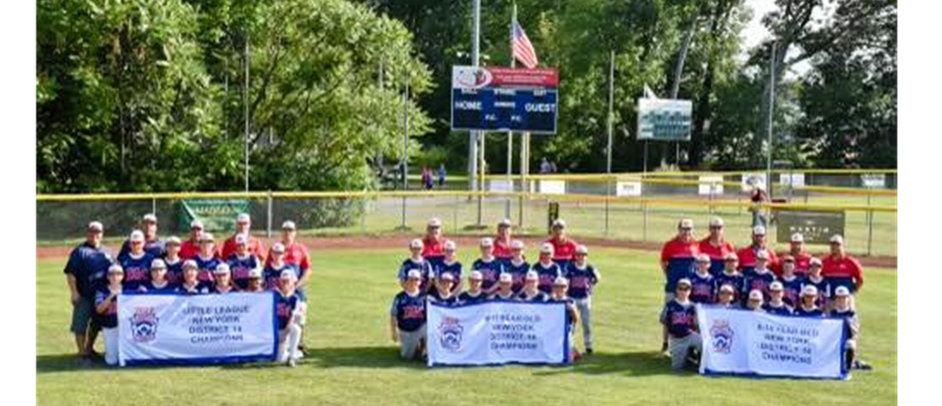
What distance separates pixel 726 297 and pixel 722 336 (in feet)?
1.70

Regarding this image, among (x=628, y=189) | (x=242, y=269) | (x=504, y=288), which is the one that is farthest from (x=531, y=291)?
(x=628, y=189)

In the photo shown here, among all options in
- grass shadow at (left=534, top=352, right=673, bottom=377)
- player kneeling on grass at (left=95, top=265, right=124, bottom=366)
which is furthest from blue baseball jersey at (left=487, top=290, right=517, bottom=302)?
player kneeling on grass at (left=95, top=265, right=124, bottom=366)

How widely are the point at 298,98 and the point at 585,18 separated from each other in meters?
34.5

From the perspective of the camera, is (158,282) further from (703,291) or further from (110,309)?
(703,291)

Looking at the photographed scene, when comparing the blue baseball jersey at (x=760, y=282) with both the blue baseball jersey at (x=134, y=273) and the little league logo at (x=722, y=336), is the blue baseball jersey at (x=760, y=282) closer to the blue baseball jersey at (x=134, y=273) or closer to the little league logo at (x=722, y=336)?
the little league logo at (x=722, y=336)

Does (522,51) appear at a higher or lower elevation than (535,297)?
higher

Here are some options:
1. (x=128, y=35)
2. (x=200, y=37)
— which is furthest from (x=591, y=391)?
(x=200, y=37)

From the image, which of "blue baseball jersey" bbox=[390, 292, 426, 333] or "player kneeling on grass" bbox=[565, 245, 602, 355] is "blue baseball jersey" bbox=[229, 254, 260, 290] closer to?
"blue baseball jersey" bbox=[390, 292, 426, 333]

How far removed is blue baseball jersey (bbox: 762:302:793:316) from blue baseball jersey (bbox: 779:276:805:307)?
0.79 feet

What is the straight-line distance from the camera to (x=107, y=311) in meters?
13.5

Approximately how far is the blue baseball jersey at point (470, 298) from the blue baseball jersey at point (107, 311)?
4.37m

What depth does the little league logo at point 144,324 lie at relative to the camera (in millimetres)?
13531

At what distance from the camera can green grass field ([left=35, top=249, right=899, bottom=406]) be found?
12000 mm
